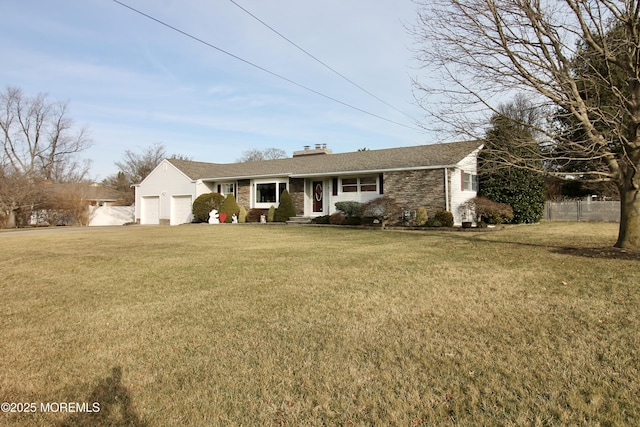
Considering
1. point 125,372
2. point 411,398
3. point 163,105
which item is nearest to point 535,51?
point 411,398

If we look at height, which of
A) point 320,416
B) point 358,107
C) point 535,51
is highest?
point 358,107

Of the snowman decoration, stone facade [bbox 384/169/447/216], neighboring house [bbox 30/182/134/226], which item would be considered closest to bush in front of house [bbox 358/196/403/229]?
stone facade [bbox 384/169/447/216]

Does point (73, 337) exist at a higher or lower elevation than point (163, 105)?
lower

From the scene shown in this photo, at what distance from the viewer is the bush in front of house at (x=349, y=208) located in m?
20.0

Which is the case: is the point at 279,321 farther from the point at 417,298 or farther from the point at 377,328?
the point at 417,298

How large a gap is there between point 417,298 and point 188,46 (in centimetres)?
1184


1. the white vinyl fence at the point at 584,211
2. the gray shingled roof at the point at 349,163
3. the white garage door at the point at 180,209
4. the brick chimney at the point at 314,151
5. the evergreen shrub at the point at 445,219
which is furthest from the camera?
the brick chimney at the point at 314,151

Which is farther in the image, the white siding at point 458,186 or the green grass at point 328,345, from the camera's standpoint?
the white siding at point 458,186

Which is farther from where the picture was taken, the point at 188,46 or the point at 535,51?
the point at 188,46

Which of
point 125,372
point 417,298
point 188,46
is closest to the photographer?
point 125,372

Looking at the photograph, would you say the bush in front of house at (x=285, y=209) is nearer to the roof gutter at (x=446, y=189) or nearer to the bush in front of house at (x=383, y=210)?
the bush in front of house at (x=383, y=210)

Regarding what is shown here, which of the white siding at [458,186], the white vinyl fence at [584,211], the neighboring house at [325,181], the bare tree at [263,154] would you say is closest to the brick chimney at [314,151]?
the neighboring house at [325,181]

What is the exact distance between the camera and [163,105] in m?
19.6

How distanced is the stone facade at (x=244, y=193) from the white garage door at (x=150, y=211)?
7.42 m
